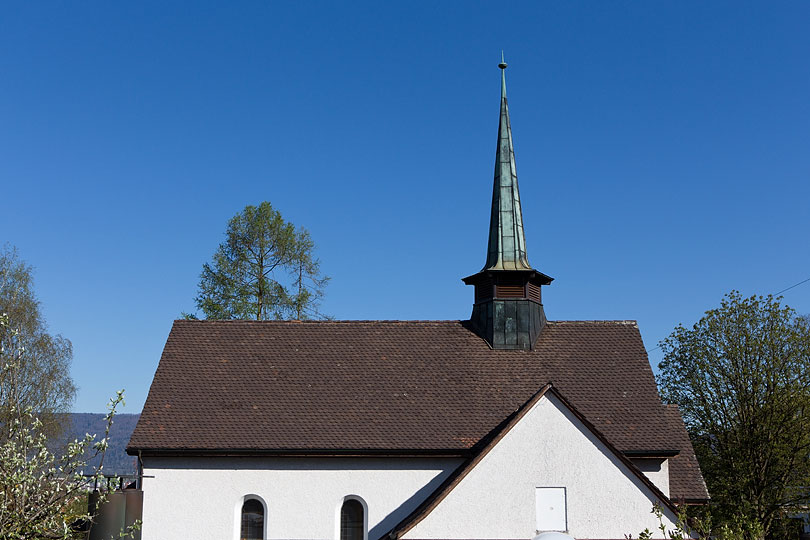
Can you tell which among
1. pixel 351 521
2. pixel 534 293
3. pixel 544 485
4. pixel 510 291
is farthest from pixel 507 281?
pixel 351 521

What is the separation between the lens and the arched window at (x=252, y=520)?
70.9 ft

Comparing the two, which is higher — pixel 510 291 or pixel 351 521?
pixel 510 291

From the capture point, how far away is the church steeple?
83.0 ft

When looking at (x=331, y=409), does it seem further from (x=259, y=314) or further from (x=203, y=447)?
(x=259, y=314)

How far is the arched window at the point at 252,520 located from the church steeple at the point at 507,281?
330 inches

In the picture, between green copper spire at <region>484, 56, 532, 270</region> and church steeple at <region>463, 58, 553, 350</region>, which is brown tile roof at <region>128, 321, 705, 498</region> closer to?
church steeple at <region>463, 58, 553, 350</region>

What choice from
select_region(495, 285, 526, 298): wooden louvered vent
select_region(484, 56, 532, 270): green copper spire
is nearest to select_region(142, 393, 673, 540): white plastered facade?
select_region(495, 285, 526, 298): wooden louvered vent

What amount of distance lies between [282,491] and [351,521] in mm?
1981

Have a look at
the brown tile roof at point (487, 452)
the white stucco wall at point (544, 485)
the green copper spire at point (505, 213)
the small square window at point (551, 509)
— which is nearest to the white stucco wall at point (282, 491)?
the brown tile roof at point (487, 452)

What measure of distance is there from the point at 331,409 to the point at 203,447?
362 cm

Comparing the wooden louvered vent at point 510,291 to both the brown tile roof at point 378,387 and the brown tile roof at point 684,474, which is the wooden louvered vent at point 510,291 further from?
the brown tile roof at point 684,474

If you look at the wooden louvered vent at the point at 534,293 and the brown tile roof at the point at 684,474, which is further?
the wooden louvered vent at the point at 534,293

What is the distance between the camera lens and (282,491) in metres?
21.7

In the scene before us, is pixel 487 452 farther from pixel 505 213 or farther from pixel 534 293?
pixel 505 213
